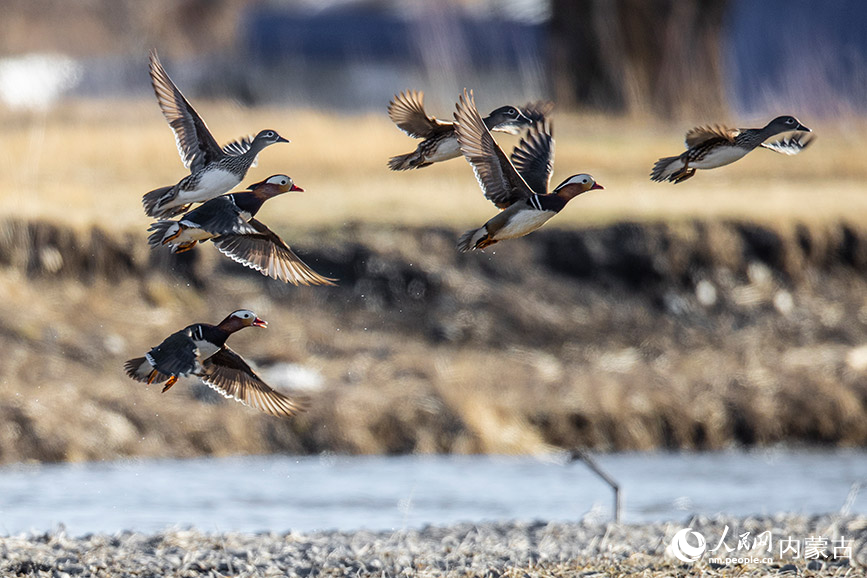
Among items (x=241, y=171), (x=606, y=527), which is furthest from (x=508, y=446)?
(x=241, y=171)

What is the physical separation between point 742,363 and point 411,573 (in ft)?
26.9

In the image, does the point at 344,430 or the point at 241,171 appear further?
the point at 344,430

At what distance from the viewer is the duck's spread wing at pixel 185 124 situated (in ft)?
22.8

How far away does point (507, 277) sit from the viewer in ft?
51.6

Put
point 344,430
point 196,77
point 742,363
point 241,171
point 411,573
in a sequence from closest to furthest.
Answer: point 241,171
point 411,573
point 344,430
point 742,363
point 196,77

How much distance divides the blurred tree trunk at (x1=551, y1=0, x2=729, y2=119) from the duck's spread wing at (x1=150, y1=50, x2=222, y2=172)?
2101 cm

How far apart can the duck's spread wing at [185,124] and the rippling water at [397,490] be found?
347cm

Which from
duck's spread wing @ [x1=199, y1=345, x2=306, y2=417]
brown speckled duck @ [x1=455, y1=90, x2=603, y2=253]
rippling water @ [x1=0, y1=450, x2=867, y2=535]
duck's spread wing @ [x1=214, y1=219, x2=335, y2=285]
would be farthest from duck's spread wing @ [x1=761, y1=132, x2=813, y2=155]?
rippling water @ [x1=0, y1=450, x2=867, y2=535]

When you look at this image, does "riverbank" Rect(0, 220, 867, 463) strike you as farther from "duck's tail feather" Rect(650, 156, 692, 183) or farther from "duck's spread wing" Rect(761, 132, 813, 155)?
"duck's tail feather" Rect(650, 156, 692, 183)

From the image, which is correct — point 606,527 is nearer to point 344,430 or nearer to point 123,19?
point 344,430

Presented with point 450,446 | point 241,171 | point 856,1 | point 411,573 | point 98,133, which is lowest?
point 411,573

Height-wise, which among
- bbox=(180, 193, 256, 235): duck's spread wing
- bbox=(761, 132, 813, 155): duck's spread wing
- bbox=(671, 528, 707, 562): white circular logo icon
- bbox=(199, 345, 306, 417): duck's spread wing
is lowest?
bbox=(671, 528, 707, 562): white circular logo icon

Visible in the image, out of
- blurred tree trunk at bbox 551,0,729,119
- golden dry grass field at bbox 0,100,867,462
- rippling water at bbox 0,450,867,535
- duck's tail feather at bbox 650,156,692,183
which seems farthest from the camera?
blurred tree trunk at bbox 551,0,729,119

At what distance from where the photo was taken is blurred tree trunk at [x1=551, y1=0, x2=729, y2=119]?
2762 cm
